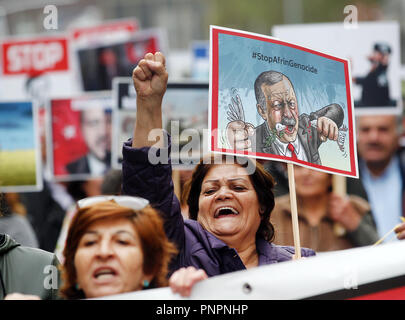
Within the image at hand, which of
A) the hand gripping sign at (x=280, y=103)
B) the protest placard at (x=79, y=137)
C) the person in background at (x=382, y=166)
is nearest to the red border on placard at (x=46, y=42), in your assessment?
the protest placard at (x=79, y=137)

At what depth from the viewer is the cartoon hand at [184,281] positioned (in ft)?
6.59

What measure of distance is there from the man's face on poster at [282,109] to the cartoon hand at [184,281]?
65 cm

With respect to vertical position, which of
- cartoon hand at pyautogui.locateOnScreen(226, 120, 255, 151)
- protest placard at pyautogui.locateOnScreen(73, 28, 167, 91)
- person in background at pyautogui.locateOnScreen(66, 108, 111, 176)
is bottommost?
cartoon hand at pyautogui.locateOnScreen(226, 120, 255, 151)

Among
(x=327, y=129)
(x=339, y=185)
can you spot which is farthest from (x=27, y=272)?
(x=339, y=185)

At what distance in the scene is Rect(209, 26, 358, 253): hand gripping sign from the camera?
239cm

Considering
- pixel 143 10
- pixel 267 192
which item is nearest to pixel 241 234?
pixel 267 192

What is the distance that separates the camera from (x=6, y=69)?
7.85 meters

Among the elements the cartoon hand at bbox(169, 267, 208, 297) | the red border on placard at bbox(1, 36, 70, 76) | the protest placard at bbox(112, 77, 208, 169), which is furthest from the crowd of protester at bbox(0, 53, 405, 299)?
the red border on placard at bbox(1, 36, 70, 76)

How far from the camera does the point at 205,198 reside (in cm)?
256

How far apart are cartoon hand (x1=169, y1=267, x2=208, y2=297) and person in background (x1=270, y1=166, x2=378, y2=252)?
2559 mm

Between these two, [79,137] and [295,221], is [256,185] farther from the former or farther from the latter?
[79,137]

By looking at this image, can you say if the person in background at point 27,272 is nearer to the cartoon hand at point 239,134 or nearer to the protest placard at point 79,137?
the cartoon hand at point 239,134

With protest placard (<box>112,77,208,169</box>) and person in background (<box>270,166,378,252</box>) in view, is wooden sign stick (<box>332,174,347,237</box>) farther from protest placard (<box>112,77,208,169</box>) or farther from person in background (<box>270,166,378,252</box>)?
protest placard (<box>112,77,208,169</box>)

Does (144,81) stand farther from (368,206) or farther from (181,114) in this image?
(368,206)
